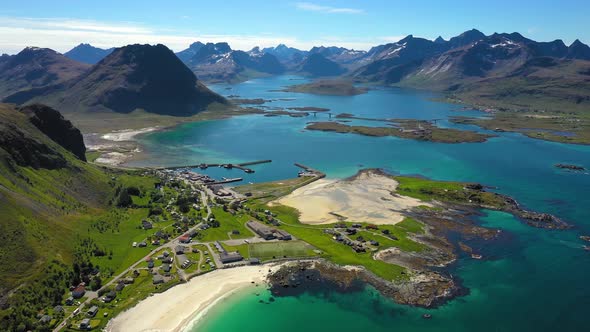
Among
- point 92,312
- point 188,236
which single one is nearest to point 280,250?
point 188,236

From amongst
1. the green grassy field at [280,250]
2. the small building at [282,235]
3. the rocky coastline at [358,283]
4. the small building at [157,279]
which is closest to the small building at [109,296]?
the small building at [157,279]

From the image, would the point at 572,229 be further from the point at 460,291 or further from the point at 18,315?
the point at 18,315

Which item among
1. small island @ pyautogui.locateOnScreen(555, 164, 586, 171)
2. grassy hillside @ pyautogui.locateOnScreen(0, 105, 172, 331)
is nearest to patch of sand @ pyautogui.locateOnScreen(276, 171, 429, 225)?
grassy hillside @ pyautogui.locateOnScreen(0, 105, 172, 331)

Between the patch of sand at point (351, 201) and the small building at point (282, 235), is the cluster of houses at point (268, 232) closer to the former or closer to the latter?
the small building at point (282, 235)

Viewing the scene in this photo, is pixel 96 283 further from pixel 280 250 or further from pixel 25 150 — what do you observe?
pixel 25 150

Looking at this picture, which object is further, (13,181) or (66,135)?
(66,135)

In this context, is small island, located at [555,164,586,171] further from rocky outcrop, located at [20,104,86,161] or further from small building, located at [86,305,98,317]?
rocky outcrop, located at [20,104,86,161]

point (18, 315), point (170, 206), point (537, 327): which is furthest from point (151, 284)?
point (537, 327)
